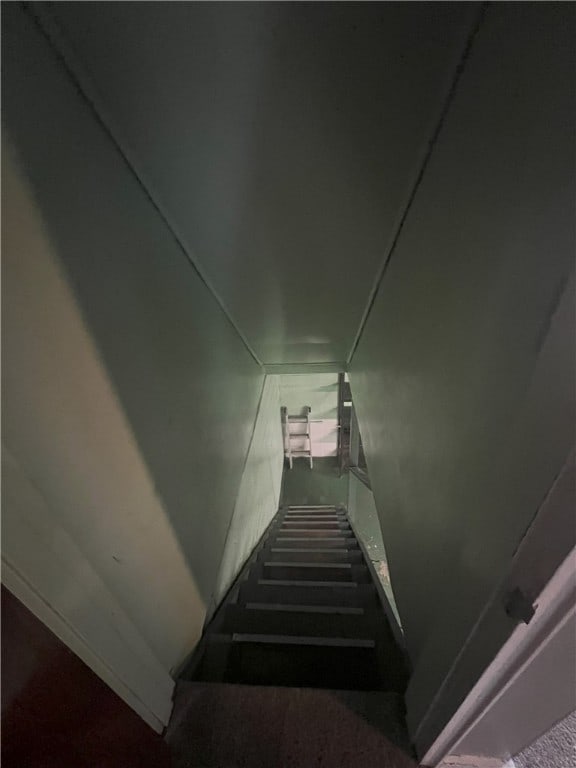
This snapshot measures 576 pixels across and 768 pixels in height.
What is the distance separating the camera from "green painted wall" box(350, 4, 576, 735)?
51 cm

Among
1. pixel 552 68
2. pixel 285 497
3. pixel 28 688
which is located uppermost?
pixel 552 68

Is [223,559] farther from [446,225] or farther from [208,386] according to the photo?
[446,225]

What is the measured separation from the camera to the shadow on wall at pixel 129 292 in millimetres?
621

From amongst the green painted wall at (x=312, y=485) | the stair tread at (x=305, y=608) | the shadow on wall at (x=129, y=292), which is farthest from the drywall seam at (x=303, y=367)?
the green painted wall at (x=312, y=485)

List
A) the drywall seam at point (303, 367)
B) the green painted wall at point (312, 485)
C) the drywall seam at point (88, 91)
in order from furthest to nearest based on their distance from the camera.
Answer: the green painted wall at point (312, 485) → the drywall seam at point (303, 367) → the drywall seam at point (88, 91)

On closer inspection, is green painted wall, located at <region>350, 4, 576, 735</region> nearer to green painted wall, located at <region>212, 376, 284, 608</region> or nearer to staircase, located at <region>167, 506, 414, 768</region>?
staircase, located at <region>167, 506, 414, 768</region>

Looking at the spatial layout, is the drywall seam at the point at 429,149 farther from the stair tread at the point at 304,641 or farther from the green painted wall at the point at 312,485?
the green painted wall at the point at 312,485

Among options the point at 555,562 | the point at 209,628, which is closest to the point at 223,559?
the point at 209,628

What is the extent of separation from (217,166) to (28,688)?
3.71 ft

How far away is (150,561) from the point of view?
1049 mm

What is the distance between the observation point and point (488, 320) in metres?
0.72

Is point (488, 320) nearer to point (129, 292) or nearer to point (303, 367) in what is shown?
point (129, 292)

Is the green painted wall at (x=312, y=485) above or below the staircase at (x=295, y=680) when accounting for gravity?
below

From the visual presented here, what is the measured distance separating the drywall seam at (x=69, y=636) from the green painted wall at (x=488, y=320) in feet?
2.39
